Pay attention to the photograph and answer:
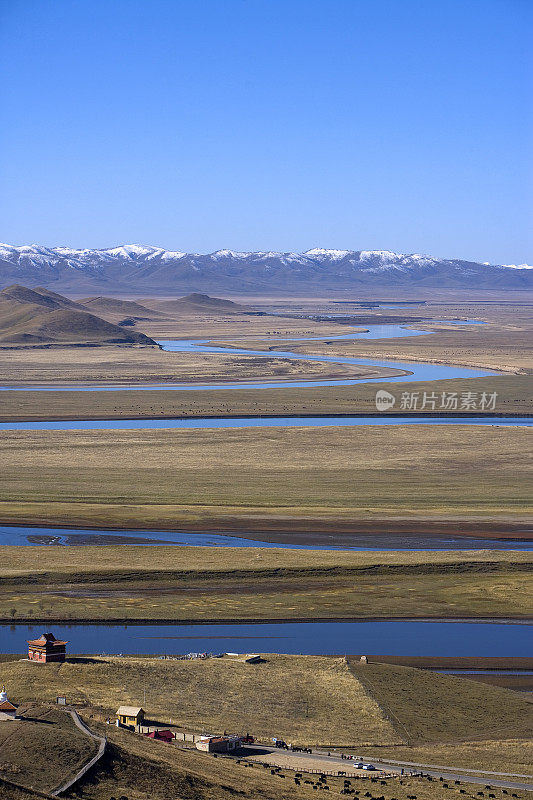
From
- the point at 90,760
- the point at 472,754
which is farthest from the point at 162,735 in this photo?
the point at 472,754

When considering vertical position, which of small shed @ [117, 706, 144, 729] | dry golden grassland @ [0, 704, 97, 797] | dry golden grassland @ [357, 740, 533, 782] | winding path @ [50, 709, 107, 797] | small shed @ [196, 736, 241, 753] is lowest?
dry golden grassland @ [357, 740, 533, 782]

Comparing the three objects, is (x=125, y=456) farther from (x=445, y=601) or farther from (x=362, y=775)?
(x=362, y=775)

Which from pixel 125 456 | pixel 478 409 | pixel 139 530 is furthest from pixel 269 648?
pixel 478 409

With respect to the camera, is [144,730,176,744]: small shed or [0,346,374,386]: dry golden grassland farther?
[0,346,374,386]: dry golden grassland

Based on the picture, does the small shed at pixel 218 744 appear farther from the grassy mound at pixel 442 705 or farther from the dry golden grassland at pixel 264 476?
the dry golden grassland at pixel 264 476

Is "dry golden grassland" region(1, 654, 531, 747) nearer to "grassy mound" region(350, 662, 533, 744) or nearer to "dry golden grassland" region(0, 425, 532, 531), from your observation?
"grassy mound" region(350, 662, 533, 744)

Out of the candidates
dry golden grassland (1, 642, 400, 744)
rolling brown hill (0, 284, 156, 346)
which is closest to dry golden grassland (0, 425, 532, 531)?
dry golden grassland (1, 642, 400, 744)

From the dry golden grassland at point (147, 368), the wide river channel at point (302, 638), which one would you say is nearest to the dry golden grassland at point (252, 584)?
the wide river channel at point (302, 638)
